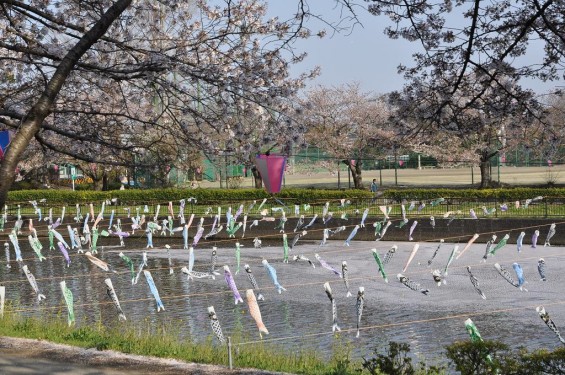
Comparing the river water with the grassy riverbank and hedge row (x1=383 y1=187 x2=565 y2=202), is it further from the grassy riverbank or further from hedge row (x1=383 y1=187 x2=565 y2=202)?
hedge row (x1=383 y1=187 x2=565 y2=202)

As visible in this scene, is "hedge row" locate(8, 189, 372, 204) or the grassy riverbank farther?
"hedge row" locate(8, 189, 372, 204)

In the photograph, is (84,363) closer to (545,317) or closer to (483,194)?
(545,317)

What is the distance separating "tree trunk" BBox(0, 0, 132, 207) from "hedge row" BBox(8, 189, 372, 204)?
22.0 metres

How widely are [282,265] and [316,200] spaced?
10077mm

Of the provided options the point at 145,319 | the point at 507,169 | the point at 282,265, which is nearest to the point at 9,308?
the point at 145,319

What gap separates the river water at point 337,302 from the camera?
38.5 ft

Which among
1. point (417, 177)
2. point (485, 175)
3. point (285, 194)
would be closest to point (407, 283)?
point (285, 194)

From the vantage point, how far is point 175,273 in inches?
779

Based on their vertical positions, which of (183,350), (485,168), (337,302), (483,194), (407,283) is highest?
(485,168)

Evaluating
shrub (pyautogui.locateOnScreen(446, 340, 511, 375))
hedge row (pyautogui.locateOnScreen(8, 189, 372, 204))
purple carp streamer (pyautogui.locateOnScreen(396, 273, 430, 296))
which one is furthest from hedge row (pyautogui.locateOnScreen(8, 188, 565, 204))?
shrub (pyautogui.locateOnScreen(446, 340, 511, 375))

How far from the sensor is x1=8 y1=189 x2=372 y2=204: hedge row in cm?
3056

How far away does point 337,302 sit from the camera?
1470cm

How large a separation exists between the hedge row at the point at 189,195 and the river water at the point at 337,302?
7.98 metres

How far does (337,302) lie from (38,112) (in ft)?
28.6
